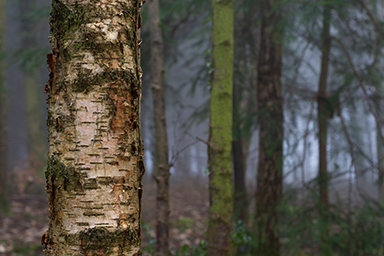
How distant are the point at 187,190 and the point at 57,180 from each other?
12895 mm

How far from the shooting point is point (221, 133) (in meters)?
3.40

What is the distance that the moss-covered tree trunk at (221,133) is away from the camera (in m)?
3.36

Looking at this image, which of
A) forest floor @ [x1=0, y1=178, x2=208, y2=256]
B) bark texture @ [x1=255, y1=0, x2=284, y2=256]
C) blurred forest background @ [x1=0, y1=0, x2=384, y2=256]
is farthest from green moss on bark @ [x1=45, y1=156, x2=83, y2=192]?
bark texture @ [x1=255, y1=0, x2=284, y2=256]

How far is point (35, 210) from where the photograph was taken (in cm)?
790

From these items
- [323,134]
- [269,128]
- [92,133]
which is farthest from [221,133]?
[323,134]

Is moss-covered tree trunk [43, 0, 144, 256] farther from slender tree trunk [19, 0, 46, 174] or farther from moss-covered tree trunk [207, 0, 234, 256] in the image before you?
slender tree trunk [19, 0, 46, 174]

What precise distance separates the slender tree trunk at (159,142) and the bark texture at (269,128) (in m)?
2.02

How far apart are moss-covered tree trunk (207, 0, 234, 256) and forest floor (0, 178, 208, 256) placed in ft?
3.41

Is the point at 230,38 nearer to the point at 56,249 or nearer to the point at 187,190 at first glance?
the point at 56,249

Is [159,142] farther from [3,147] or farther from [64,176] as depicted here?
[3,147]

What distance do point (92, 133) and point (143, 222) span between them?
19.3ft

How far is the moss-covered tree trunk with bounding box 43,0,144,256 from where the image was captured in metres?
1.34

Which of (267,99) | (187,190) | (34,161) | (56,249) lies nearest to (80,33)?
(56,249)

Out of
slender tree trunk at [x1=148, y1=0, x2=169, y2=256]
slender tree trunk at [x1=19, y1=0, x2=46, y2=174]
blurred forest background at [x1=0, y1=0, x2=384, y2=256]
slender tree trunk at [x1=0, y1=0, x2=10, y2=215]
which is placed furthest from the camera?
slender tree trunk at [x1=19, y1=0, x2=46, y2=174]
